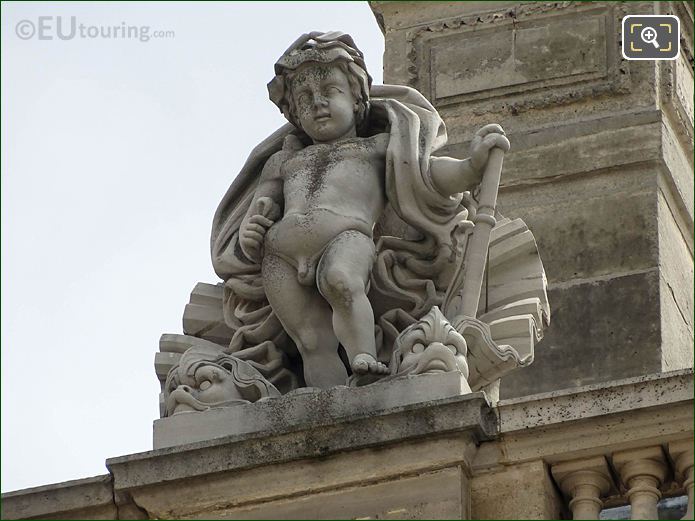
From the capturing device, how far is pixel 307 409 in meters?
13.0

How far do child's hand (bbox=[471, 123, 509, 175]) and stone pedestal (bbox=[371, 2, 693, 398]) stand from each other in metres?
2.14

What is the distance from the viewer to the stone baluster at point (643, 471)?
12.4 metres

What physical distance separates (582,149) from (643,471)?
12.9 feet

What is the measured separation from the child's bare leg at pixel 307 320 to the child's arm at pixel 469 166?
72 centimetres

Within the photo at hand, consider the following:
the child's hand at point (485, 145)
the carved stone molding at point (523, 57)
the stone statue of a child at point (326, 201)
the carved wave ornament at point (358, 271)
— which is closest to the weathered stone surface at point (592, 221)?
the carved stone molding at point (523, 57)

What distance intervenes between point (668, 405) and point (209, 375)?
204 cm

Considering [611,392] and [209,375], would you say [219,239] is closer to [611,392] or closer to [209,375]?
[209,375]

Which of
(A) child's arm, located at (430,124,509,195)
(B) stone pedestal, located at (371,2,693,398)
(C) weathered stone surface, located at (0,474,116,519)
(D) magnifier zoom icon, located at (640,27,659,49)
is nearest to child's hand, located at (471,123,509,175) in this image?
(A) child's arm, located at (430,124,509,195)

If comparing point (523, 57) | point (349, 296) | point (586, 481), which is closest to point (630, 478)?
point (586, 481)

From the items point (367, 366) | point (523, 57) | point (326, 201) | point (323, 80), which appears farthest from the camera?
point (523, 57)

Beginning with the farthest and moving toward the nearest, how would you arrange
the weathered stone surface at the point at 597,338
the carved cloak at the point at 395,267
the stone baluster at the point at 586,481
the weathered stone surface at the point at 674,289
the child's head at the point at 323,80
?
the weathered stone surface at the point at 674,289
the weathered stone surface at the point at 597,338
the child's head at the point at 323,80
the carved cloak at the point at 395,267
the stone baluster at the point at 586,481

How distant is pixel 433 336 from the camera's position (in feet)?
42.7

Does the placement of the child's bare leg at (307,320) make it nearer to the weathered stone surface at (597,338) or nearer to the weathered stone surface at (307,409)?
the weathered stone surface at (307,409)

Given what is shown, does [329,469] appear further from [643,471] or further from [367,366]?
[643,471]
